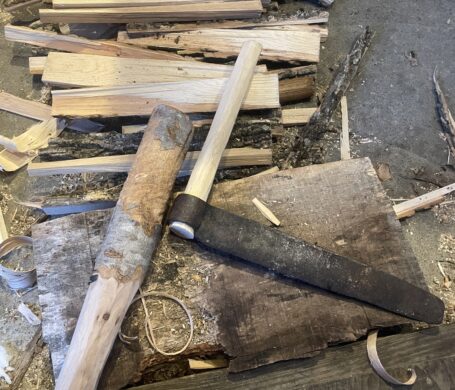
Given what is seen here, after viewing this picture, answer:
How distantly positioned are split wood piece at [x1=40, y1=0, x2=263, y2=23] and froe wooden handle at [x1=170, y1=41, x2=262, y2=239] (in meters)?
0.57

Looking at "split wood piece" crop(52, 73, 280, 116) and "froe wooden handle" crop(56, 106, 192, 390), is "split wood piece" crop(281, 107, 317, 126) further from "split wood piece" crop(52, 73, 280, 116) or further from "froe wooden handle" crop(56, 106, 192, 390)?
"froe wooden handle" crop(56, 106, 192, 390)

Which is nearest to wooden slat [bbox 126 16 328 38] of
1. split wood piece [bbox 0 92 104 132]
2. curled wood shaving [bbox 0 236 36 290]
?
split wood piece [bbox 0 92 104 132]

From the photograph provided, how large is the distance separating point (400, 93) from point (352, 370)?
1.81 meters

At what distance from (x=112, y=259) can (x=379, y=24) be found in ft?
8.26

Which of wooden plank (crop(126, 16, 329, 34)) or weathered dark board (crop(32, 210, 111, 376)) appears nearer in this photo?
weathered dark board (crop(32, 210, 111, 376))

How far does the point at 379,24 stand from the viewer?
3.30m

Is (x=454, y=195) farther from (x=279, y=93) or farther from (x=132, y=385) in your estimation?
(x=132, y=385)

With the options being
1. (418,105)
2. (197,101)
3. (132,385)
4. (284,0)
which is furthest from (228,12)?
(132,385)

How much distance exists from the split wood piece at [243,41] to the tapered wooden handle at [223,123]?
0.35 metres

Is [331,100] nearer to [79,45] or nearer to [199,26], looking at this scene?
[199,26]

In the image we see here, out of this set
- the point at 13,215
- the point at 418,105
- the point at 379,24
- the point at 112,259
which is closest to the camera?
the point at 112,259

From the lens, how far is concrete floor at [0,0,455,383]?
8.46 feet

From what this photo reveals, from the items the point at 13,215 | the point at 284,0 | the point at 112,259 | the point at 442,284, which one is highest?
the point at 284,0

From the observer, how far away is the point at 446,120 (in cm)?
287
